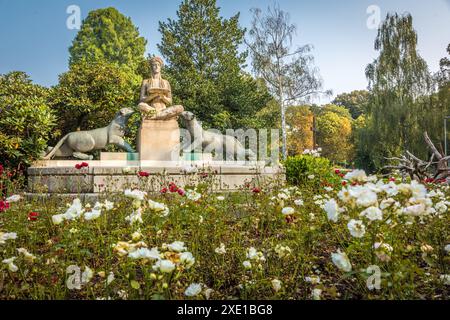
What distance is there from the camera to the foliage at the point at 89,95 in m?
15.0

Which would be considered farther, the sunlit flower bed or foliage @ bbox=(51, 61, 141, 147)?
foliage @ bbox=(51, 61, 141, 147)

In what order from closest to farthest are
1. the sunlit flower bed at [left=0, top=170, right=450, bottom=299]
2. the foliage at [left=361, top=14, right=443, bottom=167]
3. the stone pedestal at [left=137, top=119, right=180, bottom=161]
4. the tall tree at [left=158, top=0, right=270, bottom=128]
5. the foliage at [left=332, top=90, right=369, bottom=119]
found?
the sunlit flower bed at [left=0, top=170, right=450, bottom=299] < the stone pedestal at [left=137, top=119, right=180, bottom=161] < the tall tree at [left=158, top=0, right=270, bottom=128] < the foliage at [left=361, top=14, right=443, bottom=167] < the foliage at [left=332, top=90, right=369, bottom=119]

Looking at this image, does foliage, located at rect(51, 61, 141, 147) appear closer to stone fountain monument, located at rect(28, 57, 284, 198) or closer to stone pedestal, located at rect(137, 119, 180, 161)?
stone fountain monument, located at rect(28, 57, 284, 198)

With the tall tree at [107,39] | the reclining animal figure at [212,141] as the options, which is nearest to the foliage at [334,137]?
the tall tree at [107,39]

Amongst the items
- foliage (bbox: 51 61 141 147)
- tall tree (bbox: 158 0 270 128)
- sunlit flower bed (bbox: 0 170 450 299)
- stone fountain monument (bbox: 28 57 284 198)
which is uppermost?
tall tree (bbox: 158 0 270 128)

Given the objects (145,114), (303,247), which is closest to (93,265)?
(303,247)

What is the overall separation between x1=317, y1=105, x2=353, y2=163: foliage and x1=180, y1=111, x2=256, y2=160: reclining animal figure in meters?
33.3

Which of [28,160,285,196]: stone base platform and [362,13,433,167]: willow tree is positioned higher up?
[362,13,433,167]: willow tree

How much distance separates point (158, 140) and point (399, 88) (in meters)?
22.2

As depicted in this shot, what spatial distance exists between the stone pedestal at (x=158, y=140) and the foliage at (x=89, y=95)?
6.83 m

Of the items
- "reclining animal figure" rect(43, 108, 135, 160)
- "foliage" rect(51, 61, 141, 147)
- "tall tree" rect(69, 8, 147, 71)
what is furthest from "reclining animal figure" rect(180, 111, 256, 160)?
"tall tree" rect(69, 8, 147, 71)

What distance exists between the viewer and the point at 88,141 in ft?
31.4

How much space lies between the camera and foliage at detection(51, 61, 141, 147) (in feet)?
49.3
